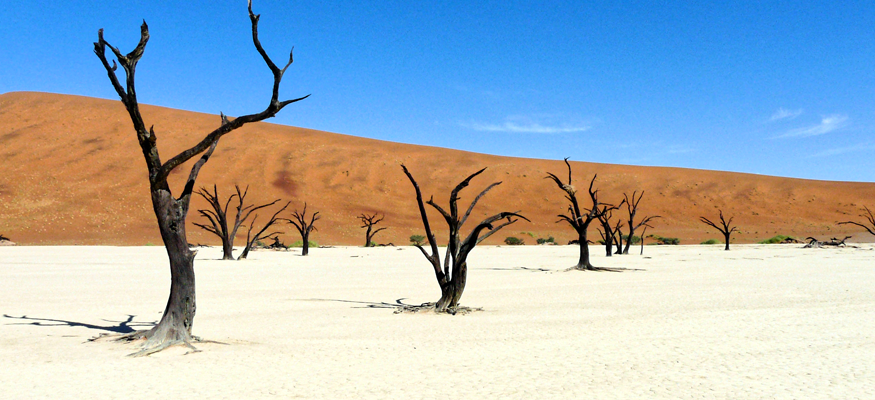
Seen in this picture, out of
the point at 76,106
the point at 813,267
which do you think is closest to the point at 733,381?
the point at 813,267

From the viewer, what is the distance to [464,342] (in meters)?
7.45

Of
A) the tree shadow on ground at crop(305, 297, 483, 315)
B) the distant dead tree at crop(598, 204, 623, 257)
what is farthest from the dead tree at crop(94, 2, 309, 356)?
the distant dead tree at crop(598, 204, 623, 257)

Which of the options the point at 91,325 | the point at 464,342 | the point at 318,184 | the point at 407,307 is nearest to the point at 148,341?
the point at 91,325

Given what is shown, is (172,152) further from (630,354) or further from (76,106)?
(630,354)

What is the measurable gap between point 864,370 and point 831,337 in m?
1.84

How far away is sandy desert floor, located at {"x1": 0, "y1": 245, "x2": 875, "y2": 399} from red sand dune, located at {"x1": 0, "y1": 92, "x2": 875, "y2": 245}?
111 ft

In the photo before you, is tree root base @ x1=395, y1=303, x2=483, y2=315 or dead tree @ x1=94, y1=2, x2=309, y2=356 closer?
dead tree @ x1=94, y1=2, x2=309, y2=356

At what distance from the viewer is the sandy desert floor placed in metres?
5.30

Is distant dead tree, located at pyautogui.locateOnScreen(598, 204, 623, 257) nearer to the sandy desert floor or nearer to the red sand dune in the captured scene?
the sandy desert floor

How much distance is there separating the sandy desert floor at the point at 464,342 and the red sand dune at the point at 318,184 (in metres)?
33.8

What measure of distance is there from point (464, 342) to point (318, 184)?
57.3m

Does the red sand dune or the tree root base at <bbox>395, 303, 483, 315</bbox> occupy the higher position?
the red sand dune

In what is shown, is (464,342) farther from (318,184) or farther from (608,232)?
(318,184)

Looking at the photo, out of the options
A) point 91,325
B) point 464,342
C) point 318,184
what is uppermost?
point 318,184
